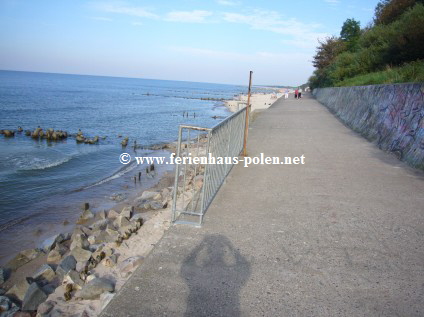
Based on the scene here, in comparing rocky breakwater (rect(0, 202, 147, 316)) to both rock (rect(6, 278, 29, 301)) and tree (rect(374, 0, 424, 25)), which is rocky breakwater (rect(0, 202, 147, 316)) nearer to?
rock (rect(6, 278, 29, 301))

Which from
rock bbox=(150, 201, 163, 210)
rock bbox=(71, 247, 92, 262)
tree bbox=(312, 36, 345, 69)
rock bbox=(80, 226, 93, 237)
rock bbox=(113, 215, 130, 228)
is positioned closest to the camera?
rock bbox=(71, 247, 92, 262)

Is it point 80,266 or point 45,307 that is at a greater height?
point 45,307

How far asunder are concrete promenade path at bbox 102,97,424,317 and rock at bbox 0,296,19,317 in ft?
7.91

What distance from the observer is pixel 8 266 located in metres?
6.18

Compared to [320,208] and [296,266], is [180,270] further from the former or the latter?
[320,208]

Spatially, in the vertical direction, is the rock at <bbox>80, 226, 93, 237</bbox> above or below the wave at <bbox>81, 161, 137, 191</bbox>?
above

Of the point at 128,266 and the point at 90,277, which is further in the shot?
the point at 90,277

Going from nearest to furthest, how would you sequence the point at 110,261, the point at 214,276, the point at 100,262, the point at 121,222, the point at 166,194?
1. the point at 214,276
2. the point at 110,261
3. the point at 100,262
4. the point at 121,222
5. the point at 166,194

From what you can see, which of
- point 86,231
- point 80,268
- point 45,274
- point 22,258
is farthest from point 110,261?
point 86,231

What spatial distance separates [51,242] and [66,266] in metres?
1.72

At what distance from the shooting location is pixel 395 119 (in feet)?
30.1

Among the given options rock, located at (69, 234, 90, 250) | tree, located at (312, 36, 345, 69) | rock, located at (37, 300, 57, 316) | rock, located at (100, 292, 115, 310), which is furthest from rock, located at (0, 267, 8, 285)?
tree, located at (312, 36, 345, 69)

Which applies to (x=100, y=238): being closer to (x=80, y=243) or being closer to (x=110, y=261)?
(x=80, y=243)

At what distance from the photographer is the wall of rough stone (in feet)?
25.2
